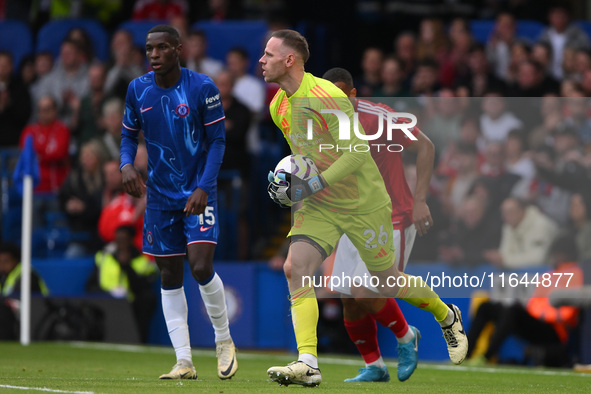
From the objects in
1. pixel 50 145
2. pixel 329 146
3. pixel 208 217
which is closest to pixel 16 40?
pixel 50 145

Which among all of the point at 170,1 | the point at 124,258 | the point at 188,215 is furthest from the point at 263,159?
the point at 188,215

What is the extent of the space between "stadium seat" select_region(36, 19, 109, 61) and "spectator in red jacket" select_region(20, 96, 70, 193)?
1.83 meters

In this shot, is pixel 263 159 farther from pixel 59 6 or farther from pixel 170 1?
pixel 59 6

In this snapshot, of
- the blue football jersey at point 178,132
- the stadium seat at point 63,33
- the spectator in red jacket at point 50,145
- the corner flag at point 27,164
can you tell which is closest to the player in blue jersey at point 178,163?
the blue football jersey at point 178,132

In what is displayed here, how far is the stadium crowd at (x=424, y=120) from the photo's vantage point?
922 cm

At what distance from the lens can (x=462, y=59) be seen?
1377 cm

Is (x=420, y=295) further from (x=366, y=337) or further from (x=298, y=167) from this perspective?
(x=298, y=167)

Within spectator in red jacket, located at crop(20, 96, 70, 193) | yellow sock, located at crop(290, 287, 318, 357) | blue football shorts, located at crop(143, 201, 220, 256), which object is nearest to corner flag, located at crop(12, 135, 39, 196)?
spectator in red jacket, located at crop(20, 96, 70, 193)

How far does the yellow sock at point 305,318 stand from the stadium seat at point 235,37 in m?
8.07

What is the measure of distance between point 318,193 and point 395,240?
89cm

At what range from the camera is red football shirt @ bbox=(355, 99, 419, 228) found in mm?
7895

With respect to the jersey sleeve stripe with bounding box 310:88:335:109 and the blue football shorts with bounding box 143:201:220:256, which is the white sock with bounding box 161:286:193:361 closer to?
the blue football shorts with bounding box 143:201:220:256

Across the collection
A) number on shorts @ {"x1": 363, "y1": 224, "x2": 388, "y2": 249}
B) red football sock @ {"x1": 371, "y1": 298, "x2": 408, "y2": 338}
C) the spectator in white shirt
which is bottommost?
red football sock @ {"x1": 371, "y1": 298, "x2": 408, "y2": 338}

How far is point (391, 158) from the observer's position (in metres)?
8.00
